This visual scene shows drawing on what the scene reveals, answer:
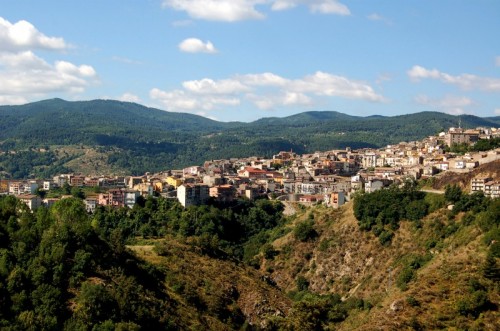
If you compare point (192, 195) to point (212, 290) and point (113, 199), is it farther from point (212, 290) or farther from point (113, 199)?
point (212, 290)

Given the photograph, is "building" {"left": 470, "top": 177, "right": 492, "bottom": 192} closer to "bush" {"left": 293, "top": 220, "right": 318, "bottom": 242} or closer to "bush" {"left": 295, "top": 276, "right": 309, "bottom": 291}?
"bush" {"left": 293, "top": 220, "right": 318, "bottom": 242}

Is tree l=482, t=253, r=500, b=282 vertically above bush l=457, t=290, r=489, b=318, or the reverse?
tree l=482, t=253, r=500, b=282

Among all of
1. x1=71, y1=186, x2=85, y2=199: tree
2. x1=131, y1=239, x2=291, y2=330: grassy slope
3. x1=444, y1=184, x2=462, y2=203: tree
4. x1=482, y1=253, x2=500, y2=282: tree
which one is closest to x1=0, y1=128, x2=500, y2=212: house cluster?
x1=71, y1=186, x2=85, y2=199: tree

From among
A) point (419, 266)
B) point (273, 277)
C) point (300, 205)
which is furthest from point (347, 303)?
point (300, 205)

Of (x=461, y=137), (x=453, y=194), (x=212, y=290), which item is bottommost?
(x=212, y=290)

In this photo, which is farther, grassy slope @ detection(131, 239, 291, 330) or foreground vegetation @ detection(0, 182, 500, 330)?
grassy slope @ detection(131, 239, 291, 330)

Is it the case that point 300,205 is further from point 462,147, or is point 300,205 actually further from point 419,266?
point 419,266

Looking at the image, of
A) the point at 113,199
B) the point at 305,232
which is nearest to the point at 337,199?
the point at 305,232
